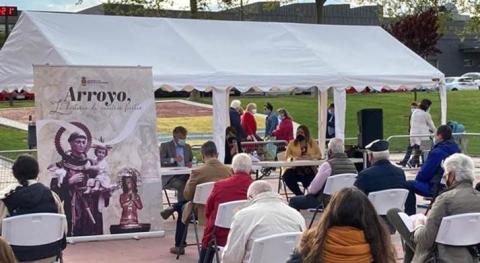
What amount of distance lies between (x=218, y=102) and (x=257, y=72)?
86 cm

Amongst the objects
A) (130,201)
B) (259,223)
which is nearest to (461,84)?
(130,201)

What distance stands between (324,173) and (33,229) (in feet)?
13.1

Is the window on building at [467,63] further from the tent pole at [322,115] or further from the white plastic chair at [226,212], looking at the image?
the white plastic chair at [226,212]

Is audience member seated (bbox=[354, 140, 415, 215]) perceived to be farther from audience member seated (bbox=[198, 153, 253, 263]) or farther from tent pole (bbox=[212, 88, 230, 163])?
tent pole (bbox=[212, 88, 230, 163])

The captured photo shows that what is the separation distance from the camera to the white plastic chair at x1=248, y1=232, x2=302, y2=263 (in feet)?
15.9

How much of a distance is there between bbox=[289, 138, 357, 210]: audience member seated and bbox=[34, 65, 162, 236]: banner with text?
189 centimetres

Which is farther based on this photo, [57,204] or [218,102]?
[218,102]

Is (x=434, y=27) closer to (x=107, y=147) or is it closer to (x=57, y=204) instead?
(x=107, y=147)

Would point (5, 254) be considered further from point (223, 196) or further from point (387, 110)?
point (387, 110)

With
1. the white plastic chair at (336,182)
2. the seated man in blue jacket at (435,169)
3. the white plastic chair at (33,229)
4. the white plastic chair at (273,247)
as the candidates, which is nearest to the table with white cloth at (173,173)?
the white plastic chair at (336,182)

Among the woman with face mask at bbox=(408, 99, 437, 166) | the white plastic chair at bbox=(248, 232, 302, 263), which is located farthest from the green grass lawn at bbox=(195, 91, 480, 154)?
the white plastic chair at bbox=(248, 232, 302, 263)

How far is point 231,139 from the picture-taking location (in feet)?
38.7

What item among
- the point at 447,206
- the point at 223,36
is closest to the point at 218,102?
the point at 223,36

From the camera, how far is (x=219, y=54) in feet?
38.0
